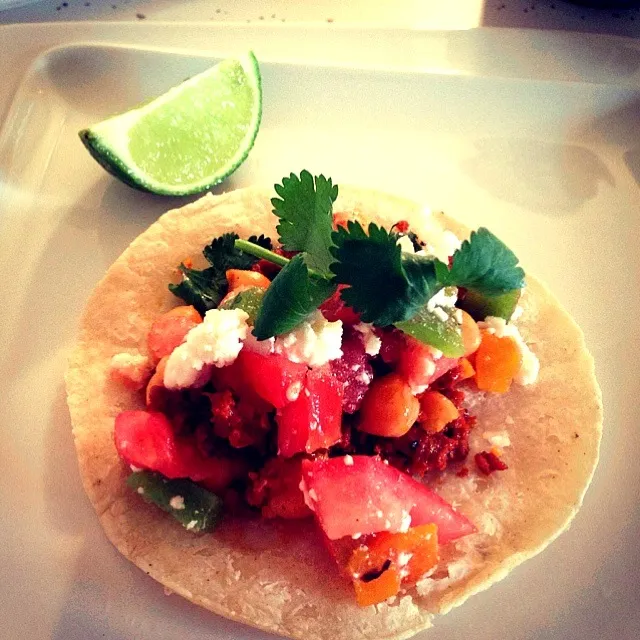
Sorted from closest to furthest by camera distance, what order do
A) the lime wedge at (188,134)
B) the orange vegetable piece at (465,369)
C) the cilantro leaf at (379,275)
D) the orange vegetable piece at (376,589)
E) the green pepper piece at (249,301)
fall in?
1. the cilantro leaf at (379,275)
2. the orange vegetable piece at (376,589)
3. the green pepper piece at (249,301)
4. the orange vegetable piece at (465,369)
5. the lime wedge at (188,134)

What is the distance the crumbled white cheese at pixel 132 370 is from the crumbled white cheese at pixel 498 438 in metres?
1.27

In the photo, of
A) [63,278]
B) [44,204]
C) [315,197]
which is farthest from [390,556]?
[44,204]

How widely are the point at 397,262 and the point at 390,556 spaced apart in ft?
3.04

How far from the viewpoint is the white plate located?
2500 mm

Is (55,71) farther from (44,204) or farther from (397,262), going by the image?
(397,262)

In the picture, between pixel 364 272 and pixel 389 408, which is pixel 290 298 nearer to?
pixel 364 272

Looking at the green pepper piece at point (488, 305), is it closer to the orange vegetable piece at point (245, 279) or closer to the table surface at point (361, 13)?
the orange vegetable piece at point (245, 279)

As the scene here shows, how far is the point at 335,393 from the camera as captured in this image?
2301 millimetres

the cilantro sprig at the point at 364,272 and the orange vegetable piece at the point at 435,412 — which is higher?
the cilantro sprig at the point at 364,272

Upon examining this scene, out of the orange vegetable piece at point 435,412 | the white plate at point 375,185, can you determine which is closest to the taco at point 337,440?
the orange vegetable piece at point 435,412

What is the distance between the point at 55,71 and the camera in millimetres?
3578

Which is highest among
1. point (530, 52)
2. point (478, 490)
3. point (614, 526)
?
point (530, 52)

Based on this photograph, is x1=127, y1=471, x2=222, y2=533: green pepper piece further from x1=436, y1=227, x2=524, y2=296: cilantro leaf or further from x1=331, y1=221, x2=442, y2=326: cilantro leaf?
x1=436, y1=227, x2=524, y2=296: cilantro leaf

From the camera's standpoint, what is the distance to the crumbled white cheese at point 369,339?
2.35 m
